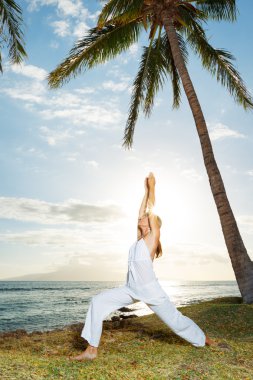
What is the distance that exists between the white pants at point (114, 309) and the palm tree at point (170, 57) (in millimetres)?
5372

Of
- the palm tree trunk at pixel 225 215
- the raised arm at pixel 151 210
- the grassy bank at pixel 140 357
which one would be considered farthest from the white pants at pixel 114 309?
the palm tree trunk at pixel 225 215

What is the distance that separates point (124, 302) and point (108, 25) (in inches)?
456

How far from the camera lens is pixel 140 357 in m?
5.06

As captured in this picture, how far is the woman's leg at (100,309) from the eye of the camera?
4.75 meters

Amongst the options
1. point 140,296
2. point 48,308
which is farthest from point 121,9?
point 48,308

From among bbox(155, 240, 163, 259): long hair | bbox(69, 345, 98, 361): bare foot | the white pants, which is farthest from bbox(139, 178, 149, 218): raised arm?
bbox(69, 345, 98, 361): bare foot

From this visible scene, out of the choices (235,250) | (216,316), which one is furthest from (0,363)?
(235,250)

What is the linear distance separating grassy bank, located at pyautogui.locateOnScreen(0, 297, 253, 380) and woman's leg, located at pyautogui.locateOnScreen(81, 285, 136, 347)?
1.10 feet

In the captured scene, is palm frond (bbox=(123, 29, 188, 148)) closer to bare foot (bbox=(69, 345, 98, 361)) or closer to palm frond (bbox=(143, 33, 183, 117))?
palm frond (bbox=(143, 33, 183, 117))

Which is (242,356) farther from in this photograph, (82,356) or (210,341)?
(82,356)

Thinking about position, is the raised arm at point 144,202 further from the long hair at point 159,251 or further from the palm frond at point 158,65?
the palm frond at point 158,65

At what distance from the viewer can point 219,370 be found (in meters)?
4.40

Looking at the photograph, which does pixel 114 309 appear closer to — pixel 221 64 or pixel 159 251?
pixel 159 251

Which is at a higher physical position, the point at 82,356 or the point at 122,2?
the point at 122,2
